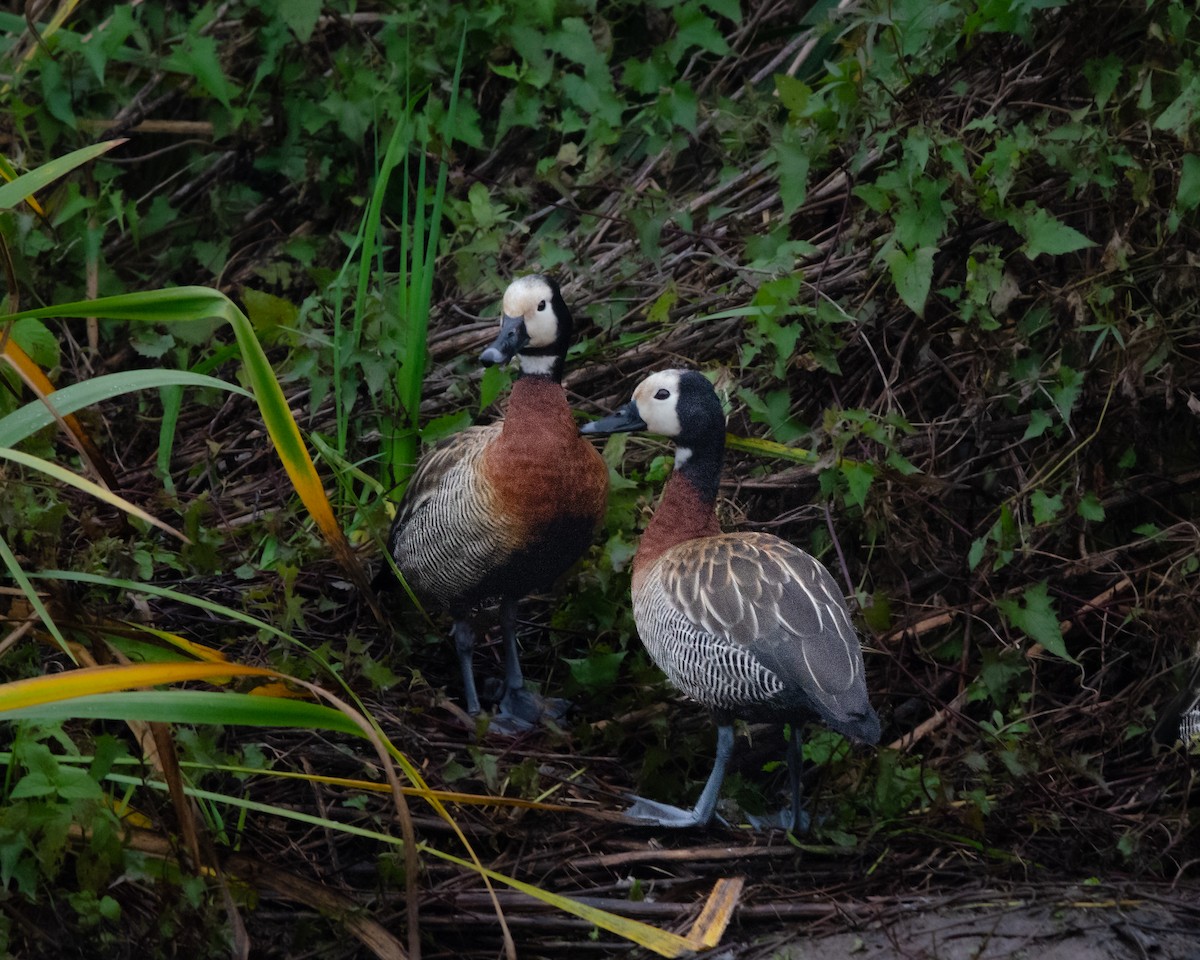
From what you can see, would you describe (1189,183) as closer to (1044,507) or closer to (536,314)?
(1044,507)

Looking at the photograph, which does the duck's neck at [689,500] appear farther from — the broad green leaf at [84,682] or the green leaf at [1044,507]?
the broad green leaf at [84,682]

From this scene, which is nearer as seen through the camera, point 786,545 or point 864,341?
point 786,545

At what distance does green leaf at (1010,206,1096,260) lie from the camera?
439 cm

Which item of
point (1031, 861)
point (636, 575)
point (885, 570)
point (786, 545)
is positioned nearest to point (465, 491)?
point (636, 575)

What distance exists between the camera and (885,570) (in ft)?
15.4

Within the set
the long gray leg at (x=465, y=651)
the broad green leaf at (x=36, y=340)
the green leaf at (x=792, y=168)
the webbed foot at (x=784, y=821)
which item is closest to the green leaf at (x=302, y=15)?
the broad green leaf at (x=36, y=340)

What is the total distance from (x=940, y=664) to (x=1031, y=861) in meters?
0.80

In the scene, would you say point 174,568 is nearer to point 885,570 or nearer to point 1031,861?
point 885,570

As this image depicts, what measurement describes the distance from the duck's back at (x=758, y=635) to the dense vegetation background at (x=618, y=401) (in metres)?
0.37

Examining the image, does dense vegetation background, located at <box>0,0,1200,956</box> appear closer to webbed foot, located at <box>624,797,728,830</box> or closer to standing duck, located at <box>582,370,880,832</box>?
webbed foot, located at <box>624,797,728,830</box>

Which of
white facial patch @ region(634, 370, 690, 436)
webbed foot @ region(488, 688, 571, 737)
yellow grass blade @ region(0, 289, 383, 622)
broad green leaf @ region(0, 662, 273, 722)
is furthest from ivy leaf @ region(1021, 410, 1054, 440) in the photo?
broad green leaf @ region(0, 662, 273, 722)

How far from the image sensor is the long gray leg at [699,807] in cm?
391

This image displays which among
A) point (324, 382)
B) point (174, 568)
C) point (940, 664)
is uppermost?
point (324, 382)

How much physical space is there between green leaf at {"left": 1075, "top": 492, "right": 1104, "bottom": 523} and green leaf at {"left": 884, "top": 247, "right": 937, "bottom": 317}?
72cm
